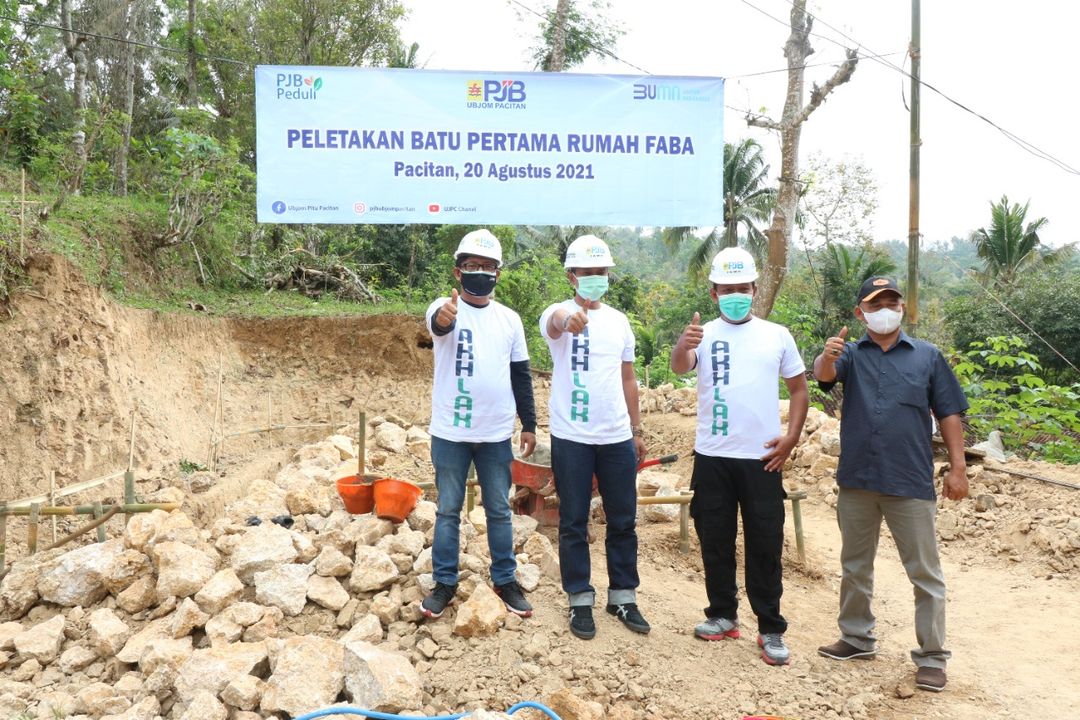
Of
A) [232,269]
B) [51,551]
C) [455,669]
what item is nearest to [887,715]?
[455,669]

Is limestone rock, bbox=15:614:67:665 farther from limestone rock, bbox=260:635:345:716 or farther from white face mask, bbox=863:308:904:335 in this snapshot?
white face mask, bbox=863:308:904:335

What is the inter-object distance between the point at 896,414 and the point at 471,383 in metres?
1.86

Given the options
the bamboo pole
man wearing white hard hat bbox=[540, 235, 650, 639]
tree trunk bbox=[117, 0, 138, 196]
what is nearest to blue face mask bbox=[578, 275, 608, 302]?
man wearing white hard hat bbox=[540, 235, 650, 639]

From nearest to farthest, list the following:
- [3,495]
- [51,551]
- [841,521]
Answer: [841,521] < [51,551] < [3,495]

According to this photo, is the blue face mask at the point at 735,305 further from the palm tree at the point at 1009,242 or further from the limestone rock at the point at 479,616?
the palm tree at the point at 1009,242

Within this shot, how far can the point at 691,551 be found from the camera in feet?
18.9

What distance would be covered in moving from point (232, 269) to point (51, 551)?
23.5ft

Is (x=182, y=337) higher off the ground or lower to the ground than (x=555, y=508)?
higher

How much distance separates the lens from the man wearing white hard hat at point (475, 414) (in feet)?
12.0

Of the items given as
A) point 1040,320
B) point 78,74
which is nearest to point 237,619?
point 78,74

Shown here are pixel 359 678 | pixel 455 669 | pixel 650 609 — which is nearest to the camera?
pixel 359 678

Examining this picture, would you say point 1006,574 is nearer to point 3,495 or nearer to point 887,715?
point 887,715

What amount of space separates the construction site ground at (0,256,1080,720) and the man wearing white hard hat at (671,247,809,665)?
13.4 inches

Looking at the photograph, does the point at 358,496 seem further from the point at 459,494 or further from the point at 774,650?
the point at 774,650
